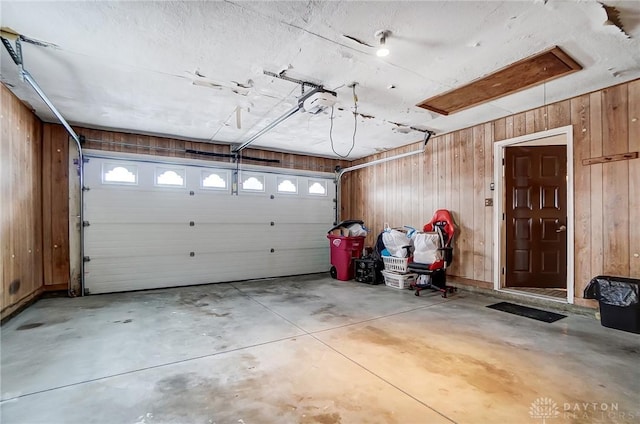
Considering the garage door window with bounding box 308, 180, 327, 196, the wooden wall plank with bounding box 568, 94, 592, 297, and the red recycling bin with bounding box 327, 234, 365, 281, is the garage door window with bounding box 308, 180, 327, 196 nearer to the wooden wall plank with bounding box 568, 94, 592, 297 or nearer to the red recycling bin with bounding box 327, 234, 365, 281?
the red recycling bin with bounding box 327, 234, 365, 281

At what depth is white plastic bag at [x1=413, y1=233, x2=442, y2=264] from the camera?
4352 mm

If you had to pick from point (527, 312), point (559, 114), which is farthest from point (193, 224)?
point (559, 114)

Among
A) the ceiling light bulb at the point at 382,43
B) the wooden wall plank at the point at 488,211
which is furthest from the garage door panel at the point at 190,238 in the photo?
the ceiling light bulb at the point at 382,43

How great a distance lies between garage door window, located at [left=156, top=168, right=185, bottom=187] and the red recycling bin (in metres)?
2.94

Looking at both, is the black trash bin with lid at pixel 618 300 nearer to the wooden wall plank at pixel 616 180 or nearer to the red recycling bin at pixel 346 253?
the wooden wall plank at pixel 616 180

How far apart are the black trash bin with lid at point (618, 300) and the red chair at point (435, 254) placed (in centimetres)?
164

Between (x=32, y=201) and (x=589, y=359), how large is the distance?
625 centimetres

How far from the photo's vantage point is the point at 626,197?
307cm

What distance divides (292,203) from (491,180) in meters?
3.64

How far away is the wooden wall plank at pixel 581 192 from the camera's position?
3330 millimetres

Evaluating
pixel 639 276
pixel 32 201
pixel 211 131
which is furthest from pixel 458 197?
pixel 32 201

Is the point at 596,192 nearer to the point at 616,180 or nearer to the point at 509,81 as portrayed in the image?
the point at 616,180

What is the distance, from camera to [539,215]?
14.6 ft

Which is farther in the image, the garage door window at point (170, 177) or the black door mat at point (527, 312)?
the garage door window at point (170, 177)
